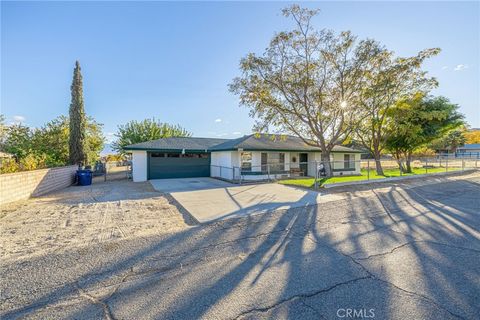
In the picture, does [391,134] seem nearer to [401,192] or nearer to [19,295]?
[401,192]

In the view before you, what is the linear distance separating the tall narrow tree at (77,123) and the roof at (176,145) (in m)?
3.80

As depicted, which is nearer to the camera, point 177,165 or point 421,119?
point 177,165

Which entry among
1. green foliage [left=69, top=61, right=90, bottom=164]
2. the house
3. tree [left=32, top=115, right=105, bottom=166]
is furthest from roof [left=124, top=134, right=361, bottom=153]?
tree [left=32, top=115, right=105, bottom=166]

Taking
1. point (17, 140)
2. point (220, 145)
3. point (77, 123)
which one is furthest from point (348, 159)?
point (17, 140)

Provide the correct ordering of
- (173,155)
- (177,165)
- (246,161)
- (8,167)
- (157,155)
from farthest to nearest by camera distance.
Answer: (177,165) < (173,155) < (157,155) < (246,161) < (8,167)

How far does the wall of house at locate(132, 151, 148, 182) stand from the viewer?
16266 mm

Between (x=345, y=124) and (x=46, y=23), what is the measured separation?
16.7 m

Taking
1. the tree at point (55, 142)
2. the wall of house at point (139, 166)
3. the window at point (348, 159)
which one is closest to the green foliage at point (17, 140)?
the tree at point (55, 142)

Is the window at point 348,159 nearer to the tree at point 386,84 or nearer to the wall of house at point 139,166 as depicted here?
the tree at point 386,84

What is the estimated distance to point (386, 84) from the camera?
581 inches

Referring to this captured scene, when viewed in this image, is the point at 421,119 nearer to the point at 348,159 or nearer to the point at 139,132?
the point at 348,159

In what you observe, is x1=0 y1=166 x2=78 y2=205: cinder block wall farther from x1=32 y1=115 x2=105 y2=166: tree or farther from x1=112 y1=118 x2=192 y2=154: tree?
x1=112 y1=118 x2=192 y2=154: tree

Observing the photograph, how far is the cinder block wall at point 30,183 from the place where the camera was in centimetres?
779

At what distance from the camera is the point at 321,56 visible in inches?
547
